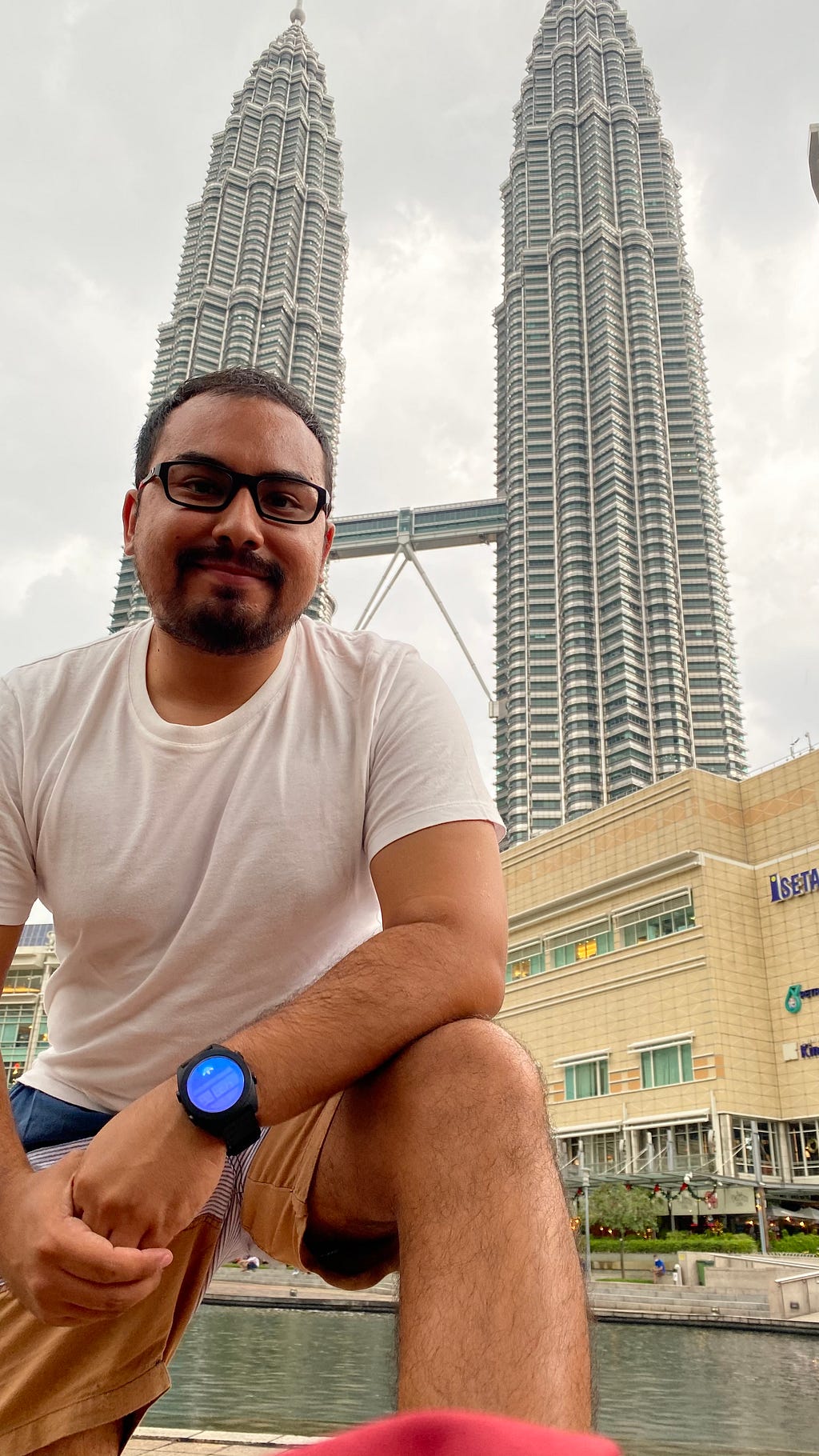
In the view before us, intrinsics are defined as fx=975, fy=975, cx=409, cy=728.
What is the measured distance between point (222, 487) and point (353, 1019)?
2.62 ft

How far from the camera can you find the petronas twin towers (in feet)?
188

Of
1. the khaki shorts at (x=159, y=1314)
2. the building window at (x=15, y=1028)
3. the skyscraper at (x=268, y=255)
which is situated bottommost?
the khaki shorts at (x=159, y=1314)

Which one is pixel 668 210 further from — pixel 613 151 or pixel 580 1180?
pixel 580 1180

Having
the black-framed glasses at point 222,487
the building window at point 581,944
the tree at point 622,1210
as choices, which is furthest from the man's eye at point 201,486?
the building window at point 581,944

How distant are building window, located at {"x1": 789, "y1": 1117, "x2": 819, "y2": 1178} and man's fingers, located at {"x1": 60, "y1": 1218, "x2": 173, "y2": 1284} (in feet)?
98.3

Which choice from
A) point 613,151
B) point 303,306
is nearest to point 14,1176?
point 303,306

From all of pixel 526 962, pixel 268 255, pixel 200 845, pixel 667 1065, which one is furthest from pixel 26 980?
pixel 200 845

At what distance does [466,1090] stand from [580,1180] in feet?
91.3

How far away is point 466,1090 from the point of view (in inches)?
35.8

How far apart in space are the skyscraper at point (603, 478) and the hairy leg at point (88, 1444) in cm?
5554

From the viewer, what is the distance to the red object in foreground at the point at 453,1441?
0.26 metres

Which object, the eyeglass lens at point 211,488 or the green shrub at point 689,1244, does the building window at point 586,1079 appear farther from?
the eyeglass lens at point 211,488

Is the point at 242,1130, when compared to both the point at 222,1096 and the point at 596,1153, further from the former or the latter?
the point at 596,1153

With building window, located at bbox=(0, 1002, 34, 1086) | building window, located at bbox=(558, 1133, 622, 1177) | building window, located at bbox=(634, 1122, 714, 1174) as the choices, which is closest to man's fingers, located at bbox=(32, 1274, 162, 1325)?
building window, located at bbox=(634, 1122, 714, 1174)
